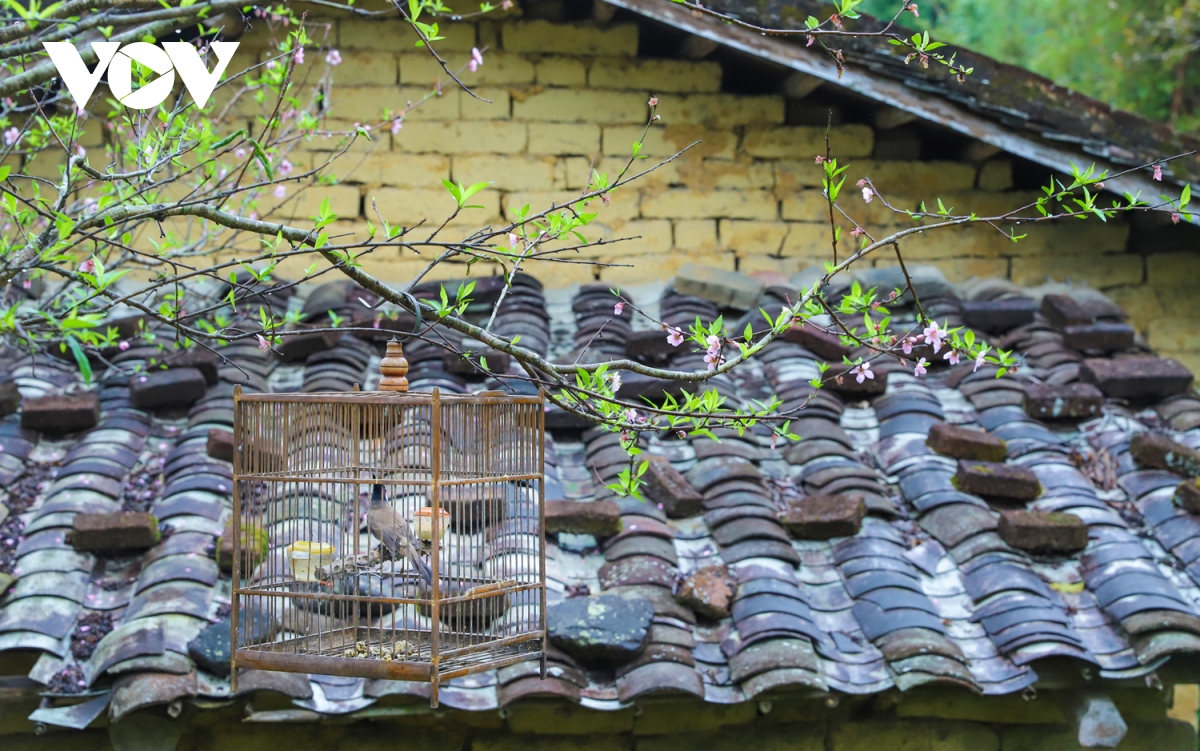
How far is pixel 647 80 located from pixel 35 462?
389cm

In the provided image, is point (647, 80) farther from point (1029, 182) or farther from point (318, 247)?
point (318, 247)

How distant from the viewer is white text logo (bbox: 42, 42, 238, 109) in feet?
10.9

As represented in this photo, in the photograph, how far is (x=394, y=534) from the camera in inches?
119

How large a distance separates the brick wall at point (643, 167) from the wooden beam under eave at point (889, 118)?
92mm

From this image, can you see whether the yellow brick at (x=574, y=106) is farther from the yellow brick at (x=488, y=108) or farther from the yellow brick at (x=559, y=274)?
the yellow brick at (x=559, y=274)

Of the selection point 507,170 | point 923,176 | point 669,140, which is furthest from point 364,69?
point 923,176

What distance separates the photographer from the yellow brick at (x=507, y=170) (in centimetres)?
664

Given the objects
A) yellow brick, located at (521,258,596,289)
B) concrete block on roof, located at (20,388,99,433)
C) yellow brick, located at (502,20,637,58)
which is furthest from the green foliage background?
concrete block on roof, located at (20,388,99,433)

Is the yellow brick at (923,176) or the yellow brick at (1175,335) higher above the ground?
the yellow brick at (923,176)

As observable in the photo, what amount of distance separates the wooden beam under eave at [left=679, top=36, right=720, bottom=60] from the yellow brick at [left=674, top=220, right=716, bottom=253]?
3.15ft

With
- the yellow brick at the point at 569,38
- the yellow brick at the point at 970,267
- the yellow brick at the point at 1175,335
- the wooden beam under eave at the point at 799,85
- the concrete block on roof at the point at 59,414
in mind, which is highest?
the yellow brick at the point at 569,38

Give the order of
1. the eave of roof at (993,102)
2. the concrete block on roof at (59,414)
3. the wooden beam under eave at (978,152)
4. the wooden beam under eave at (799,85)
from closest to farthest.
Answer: the concrete block on roof at (59,414) < the eave of roof at (993,102) < the wooden beam under eave at (799,85) < the wooden beam under eave at (978,152)

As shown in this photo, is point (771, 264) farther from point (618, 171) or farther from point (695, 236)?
point (618, 171)

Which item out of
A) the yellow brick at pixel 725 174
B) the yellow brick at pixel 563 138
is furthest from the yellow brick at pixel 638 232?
the yellow brick at pixel 563 138
